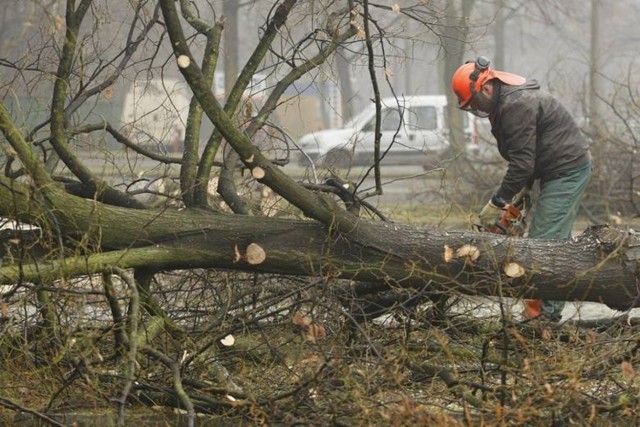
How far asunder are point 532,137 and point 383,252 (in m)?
1.80

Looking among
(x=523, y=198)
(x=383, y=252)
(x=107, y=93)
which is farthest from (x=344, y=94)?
(x=383, y=252)

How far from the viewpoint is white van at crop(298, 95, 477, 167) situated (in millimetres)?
6871

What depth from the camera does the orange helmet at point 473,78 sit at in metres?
6.67

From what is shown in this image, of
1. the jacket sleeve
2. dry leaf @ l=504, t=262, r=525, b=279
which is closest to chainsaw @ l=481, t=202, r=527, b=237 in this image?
the jacket sleeve

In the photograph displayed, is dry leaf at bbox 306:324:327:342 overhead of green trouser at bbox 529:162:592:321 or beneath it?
overhead

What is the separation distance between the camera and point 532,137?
21.8ft

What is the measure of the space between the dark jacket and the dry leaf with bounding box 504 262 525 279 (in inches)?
60.6

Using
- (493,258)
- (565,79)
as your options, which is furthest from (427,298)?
(565,79)

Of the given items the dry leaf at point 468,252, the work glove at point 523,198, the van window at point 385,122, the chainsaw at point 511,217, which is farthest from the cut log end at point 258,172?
the work glove at point 523,198

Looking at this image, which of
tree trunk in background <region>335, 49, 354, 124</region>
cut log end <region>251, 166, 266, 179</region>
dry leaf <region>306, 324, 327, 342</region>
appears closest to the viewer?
dry leaf <region>306, 324, 327, 342</region>

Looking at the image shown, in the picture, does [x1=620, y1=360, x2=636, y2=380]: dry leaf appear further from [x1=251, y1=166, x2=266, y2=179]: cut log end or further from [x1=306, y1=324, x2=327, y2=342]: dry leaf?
[x1=251, y1=166, x2=266, y2=179]: cut log end

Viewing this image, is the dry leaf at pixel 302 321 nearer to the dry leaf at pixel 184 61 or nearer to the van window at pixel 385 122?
the dry leaf at pixel 184 61

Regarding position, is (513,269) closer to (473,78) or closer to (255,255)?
(255,255)

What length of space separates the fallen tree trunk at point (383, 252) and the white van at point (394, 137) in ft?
1.85
